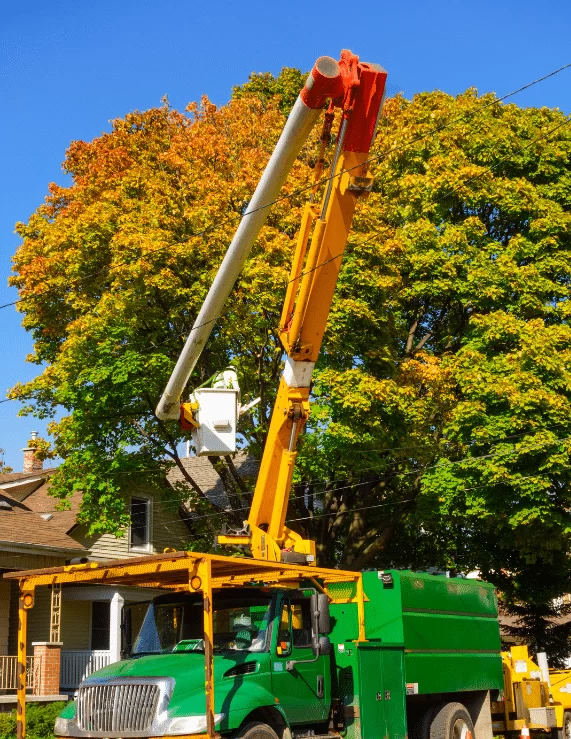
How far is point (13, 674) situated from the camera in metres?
21.5

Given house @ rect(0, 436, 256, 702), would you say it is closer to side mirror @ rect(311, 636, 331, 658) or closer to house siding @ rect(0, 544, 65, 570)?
house siding @ rect(0, 544, 65, 570)

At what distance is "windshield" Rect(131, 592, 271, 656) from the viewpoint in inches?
400

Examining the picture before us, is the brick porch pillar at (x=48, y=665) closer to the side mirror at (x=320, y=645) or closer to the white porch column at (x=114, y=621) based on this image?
the white porch column at (x=114, y=621)

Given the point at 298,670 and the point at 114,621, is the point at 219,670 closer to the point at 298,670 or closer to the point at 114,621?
the point at 298,670

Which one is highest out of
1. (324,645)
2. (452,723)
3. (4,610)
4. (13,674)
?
(4,610)

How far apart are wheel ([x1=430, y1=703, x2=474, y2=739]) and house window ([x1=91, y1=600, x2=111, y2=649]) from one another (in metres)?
15.6

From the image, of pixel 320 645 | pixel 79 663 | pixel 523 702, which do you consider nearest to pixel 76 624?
pixel 79 663

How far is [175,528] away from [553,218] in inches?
561

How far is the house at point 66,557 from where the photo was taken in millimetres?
22328

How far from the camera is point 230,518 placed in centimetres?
2441

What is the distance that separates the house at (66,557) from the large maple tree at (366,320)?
2153mm

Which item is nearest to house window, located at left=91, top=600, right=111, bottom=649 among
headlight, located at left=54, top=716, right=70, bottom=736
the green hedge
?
the green hedge

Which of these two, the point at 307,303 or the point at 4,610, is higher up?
the point at 307,303

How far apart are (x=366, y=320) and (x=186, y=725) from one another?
1360 cm
